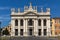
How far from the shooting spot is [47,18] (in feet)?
339

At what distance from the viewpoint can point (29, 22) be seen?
105438mm

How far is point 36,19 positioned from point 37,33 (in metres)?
5.12

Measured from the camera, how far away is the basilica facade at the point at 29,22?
10350 cm

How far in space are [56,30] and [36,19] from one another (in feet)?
29.3

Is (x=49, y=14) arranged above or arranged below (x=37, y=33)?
above

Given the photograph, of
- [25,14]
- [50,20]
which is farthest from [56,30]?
[25,14]

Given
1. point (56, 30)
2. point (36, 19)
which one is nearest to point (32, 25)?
point (36, 19)

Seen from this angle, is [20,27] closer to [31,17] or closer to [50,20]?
[31,17]

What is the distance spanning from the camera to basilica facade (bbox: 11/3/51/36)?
340 ft

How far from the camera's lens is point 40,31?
104875 mm

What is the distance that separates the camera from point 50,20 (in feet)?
356

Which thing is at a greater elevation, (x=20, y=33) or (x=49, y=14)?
(x=49, y=14)

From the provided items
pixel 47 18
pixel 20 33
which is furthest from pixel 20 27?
pixel 47 18

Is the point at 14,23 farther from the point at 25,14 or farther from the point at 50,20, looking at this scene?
the point at 50,20
